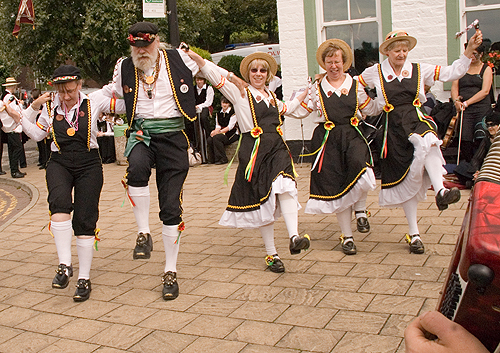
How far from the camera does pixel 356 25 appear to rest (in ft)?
33.4

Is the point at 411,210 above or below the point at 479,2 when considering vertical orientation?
below

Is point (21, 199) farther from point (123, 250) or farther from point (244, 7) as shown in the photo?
point (244, 7)

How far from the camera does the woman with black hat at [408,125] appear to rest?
5309 millimetres

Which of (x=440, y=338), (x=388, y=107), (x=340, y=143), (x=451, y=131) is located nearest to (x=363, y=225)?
(x=340, y=143)

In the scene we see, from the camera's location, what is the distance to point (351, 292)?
14.6ft

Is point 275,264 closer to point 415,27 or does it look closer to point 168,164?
point 168,164

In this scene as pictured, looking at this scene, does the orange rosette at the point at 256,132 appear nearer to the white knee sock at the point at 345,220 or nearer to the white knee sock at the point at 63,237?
the white knee sock at the point at 345,220

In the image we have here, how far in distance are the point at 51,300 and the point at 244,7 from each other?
3068 centimetres

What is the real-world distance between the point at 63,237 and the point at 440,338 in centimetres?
402

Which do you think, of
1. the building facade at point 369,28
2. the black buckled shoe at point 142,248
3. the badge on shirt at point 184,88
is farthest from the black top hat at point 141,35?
the building facade at point 369,28

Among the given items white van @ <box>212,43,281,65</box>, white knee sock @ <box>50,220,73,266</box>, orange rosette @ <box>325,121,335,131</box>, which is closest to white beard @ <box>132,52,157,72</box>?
white knee sock @ <box>50,220,73,266</box>

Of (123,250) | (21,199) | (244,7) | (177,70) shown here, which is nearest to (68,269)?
(123,250)

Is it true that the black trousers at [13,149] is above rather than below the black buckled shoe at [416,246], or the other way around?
above

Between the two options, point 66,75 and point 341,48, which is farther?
point 341,48
